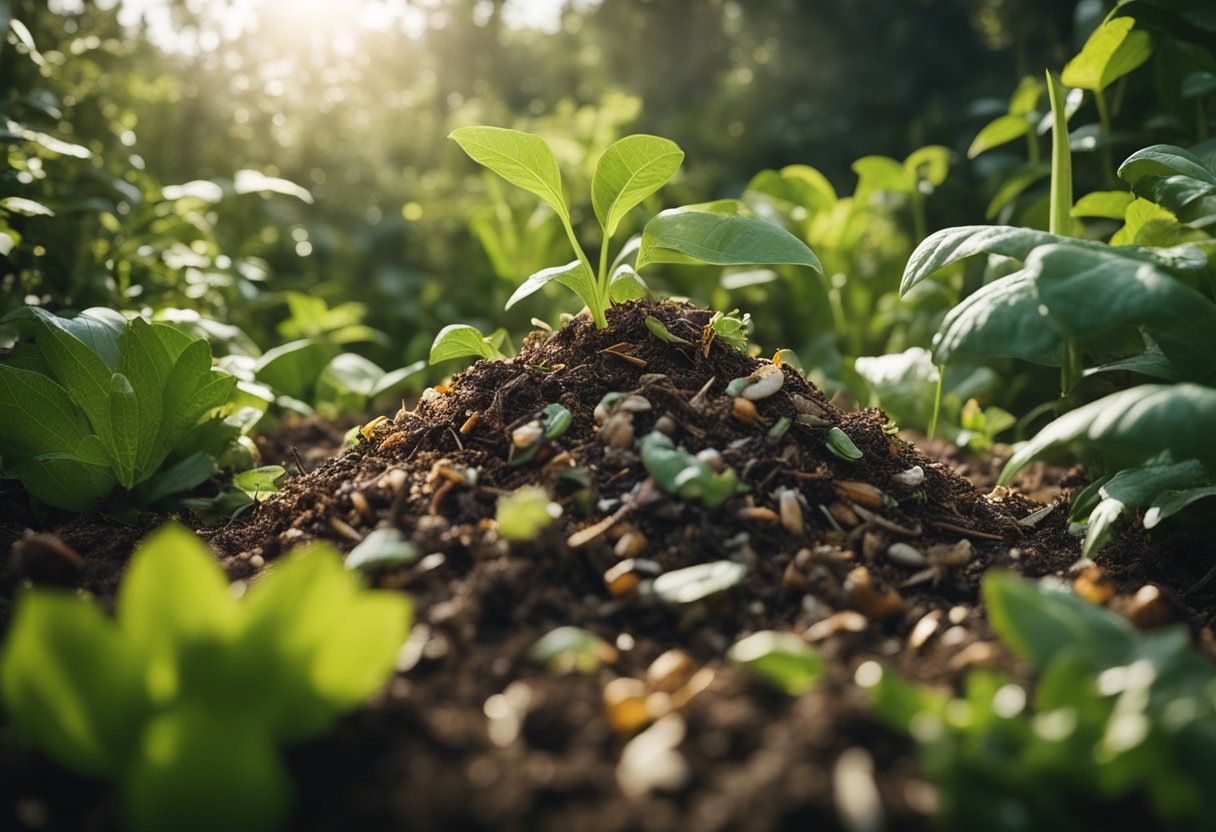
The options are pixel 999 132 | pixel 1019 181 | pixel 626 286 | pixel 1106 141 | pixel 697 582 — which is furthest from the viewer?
pixel 1019 181

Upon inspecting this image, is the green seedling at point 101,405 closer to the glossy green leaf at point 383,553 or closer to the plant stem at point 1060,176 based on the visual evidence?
the glossy green leaf at point 383,553

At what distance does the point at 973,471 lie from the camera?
197 centimetres

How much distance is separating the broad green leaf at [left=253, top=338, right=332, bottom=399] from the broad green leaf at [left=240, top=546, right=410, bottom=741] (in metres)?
1.43

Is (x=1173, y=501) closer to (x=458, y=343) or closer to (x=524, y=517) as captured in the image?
(x=524, y=517)

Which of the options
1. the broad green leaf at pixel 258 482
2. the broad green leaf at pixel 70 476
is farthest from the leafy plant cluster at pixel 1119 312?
the broad green leaf at pixel 70 476

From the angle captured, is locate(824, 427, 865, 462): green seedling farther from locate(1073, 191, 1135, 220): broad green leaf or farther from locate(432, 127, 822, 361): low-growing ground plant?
locate(1073, 191, 1135, 220): broad green leaf

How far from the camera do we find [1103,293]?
3.43 ft

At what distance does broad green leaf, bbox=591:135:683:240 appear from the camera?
146 centimetres

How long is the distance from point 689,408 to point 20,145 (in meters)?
1.74

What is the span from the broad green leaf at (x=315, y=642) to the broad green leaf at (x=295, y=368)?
1428mm

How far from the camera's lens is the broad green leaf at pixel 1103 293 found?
1029 mm

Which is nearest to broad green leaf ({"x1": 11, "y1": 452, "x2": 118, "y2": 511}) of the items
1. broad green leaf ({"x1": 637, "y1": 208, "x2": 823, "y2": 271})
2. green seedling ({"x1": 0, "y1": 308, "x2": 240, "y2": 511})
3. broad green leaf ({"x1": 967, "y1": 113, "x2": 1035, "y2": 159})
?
green seedling ({"x1": 0, "y1": 308, "x2": 240, "y2": 511})

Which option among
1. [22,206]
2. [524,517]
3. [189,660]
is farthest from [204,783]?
[22,206]

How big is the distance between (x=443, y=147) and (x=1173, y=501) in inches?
123
